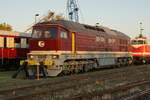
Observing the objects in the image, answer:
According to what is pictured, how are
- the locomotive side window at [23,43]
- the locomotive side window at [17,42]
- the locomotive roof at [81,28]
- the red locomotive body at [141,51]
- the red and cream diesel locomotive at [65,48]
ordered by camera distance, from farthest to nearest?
the red locomotive body at [141,51] < the locomotive side window at [23,43] < the locomotive side window at [17,42] < the locomotive roof at [81,28] < the red and cream diesel locomotive at [65,48]

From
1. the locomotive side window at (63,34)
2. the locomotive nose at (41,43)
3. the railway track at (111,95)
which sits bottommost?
the railway track at (111,95)

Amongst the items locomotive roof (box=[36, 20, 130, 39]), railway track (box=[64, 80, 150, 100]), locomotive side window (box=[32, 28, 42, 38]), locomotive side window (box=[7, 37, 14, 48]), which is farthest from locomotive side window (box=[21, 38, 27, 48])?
railway track (box=[64, 80, 150, 100])

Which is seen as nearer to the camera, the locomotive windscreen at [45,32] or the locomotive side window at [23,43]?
the locomotive windscreen at [45,32]

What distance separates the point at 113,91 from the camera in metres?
9.26

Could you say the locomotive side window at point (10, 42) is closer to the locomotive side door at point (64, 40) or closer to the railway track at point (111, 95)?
the locomotive side door at point (64, 40)

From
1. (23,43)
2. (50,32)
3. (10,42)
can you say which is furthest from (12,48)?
(50,32)

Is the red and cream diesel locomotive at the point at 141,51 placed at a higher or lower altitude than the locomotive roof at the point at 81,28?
lower

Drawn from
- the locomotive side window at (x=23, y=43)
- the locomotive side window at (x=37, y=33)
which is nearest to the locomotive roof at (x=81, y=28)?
the locomotive side window at (x=37, y=33)

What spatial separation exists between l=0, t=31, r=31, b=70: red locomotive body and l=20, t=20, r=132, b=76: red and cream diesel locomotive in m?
5.45

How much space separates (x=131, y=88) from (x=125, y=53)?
1650cm

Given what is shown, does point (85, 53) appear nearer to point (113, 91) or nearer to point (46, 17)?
point (113, 91)

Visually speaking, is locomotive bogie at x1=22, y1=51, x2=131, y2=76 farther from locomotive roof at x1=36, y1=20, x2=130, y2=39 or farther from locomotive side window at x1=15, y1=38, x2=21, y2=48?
locomotive side window at x1=15, y1=38, x2=21, y2=48

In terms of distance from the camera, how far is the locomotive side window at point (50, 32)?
16.3 metres

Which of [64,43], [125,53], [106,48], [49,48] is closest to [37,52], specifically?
[49,48]
